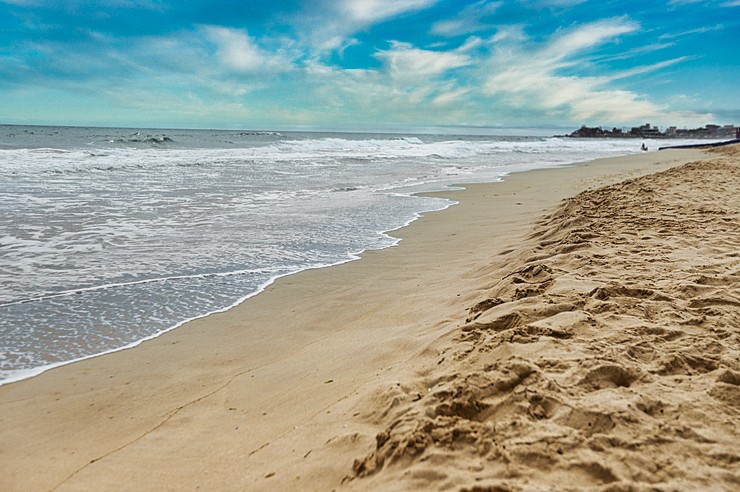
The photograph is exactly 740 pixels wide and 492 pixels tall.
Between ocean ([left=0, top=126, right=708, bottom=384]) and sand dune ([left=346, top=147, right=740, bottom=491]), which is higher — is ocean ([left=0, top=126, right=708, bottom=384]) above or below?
below

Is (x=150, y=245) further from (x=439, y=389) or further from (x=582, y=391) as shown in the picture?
(x=582, y=391)

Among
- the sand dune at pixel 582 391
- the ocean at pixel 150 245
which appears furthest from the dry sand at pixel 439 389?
the ocean at pixel 150 245

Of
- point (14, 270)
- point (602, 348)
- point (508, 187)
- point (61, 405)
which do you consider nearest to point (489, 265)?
point (602, 348)

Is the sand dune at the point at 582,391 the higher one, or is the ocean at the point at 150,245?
the sand dune at the point at 582,391

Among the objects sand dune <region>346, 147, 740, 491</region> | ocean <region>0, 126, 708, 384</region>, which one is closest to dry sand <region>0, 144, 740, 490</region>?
sand dune <region>346, 147, 740, 491</region>

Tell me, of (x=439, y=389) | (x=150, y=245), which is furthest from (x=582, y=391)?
(x=150, y=245)

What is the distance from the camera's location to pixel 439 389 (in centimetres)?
207

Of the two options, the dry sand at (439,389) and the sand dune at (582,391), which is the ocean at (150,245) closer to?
the dry sand at (439,389)

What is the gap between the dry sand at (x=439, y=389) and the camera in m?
1.62

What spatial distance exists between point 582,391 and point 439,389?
0.57 m

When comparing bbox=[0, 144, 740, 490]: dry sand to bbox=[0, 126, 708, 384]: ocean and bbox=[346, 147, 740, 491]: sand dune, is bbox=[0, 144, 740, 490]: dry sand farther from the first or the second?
bbox=[0, 126, 708, 384]: ocean

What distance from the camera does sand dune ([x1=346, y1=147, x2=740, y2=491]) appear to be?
1.53 metres

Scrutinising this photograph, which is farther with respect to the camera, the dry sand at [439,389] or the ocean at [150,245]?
the ocean at [150,245]

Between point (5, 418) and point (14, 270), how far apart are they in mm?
3152
